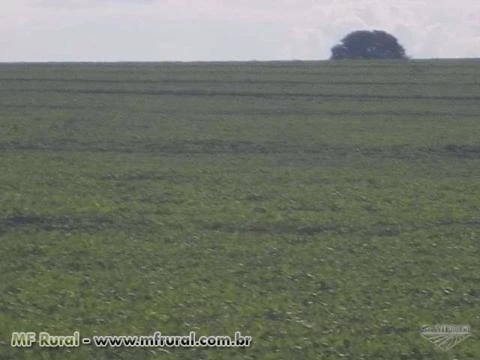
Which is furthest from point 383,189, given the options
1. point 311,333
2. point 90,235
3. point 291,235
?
point 311,333

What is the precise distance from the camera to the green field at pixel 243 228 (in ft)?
34.6

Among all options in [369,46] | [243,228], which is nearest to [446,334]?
[243,228]

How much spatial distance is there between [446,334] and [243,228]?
5.20 metres

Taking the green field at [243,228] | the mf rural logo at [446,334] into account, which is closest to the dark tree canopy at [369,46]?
the green field at [243,228]

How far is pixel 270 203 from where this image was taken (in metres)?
17.0

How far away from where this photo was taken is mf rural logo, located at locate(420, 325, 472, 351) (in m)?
A: 10.1

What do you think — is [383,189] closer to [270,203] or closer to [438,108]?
[270,203]

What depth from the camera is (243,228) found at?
1504 centimetres

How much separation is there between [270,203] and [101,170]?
4809 mm

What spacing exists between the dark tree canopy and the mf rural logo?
6517 centimetres

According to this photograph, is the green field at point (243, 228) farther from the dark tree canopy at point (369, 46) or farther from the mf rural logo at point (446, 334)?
the dark tree canopy at point (369, 46)

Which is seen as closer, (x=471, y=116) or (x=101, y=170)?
(x=101, y=170)

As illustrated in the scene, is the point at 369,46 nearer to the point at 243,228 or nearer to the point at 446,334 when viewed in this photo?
the point at 243,228

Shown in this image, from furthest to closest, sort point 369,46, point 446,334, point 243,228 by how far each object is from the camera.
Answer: point 369,46, point 243,228, point 446,334
